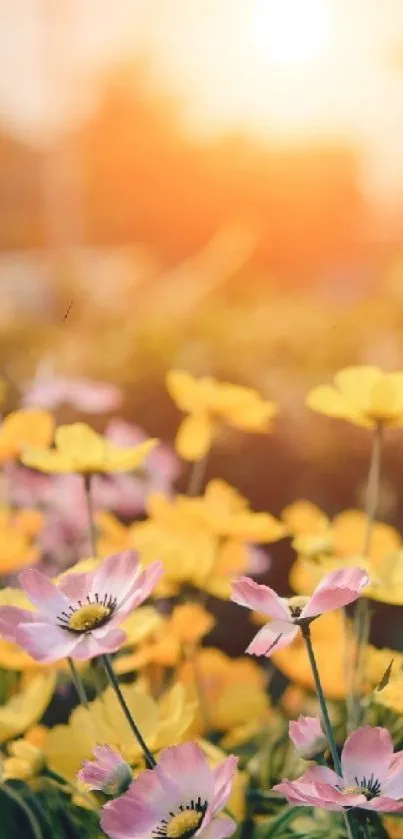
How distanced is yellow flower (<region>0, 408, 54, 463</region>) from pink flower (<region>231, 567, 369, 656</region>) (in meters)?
0.25

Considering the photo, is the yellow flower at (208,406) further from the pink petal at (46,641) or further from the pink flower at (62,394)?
the pink petal at (46,641)

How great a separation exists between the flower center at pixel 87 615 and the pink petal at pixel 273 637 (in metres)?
0.06

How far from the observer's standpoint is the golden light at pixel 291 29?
77cm

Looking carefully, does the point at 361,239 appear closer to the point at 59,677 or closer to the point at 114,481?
the point at 114,481

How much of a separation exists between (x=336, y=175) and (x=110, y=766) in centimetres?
62

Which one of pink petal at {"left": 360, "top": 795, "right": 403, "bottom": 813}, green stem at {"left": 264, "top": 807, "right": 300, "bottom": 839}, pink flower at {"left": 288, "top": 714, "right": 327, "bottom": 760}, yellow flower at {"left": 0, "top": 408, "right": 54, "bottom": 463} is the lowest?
green stem at {"left": 264, "top": 807, "right": 300, "bottom": 839}

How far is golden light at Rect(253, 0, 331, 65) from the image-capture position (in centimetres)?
77

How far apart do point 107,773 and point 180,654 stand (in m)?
0.25

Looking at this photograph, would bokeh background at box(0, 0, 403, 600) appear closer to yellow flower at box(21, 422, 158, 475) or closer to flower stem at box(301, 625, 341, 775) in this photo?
yellow flower at box(21, 422, 158, 475)

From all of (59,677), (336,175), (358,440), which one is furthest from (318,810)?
(336,175)

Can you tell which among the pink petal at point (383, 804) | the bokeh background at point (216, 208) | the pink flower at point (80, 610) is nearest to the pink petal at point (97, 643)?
the pink flower at point (80, 610)

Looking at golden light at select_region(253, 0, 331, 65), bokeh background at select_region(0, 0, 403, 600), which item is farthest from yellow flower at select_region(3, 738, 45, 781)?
golden light at select_region(253, 0, 331, 65)

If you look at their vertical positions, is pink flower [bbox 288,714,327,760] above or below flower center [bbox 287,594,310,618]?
below

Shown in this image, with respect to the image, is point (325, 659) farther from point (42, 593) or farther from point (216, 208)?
point (216, 208)
